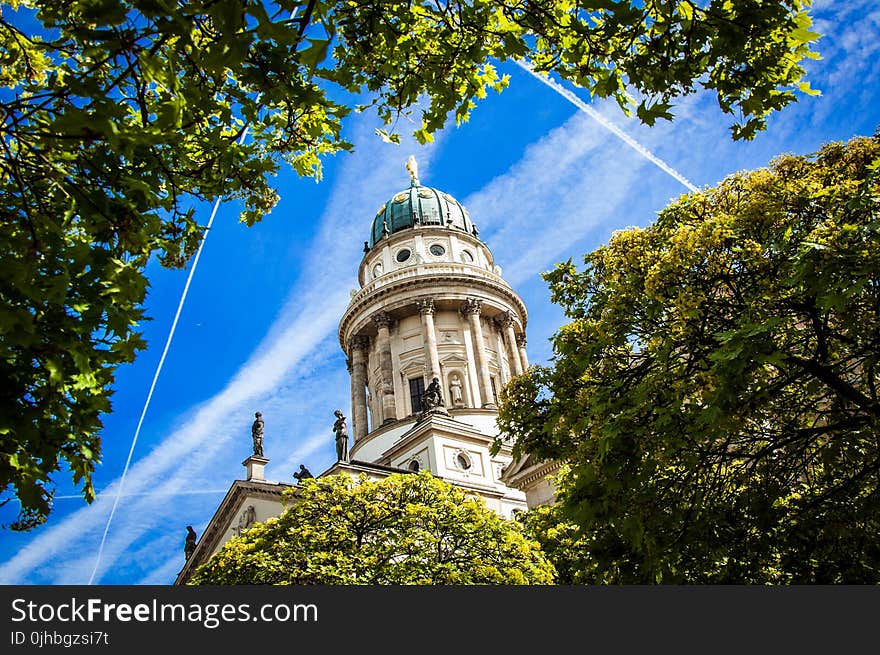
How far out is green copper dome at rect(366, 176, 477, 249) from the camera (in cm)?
5399

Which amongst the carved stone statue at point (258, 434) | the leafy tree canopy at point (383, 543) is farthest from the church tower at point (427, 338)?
the leafy tree canopy at point (383, 543)

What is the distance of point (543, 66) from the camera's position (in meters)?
7.43

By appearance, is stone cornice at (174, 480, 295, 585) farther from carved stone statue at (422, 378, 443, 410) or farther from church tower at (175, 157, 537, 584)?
carved stone statue at (422, 378, 443, 410)

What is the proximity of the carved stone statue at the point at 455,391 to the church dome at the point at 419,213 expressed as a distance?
1383 cm

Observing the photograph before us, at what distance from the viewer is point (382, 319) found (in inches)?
1869

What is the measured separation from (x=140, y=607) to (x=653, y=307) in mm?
8002

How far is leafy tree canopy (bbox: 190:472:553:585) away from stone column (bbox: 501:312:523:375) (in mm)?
25475

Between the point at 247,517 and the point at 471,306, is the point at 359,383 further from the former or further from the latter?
the point at 247,517

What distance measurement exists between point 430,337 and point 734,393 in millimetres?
36592

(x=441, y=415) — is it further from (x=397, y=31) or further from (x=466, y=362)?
(x=397, y=31)

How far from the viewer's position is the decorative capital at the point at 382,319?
47375 mm

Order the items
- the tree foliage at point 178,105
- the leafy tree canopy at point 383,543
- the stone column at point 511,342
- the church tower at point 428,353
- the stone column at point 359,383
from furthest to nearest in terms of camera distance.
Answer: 1. the stone column at point 511,342
2. the stone column at point 359,383
3. the church tower at point 428,353
4. the leafy tree canopy at point 383,543
5. the tree foliage at point 178,105

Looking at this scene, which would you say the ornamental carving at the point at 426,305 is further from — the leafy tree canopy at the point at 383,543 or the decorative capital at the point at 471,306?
the leafy tree canopy at the point at 383,543

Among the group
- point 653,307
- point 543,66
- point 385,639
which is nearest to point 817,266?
point 653,307
